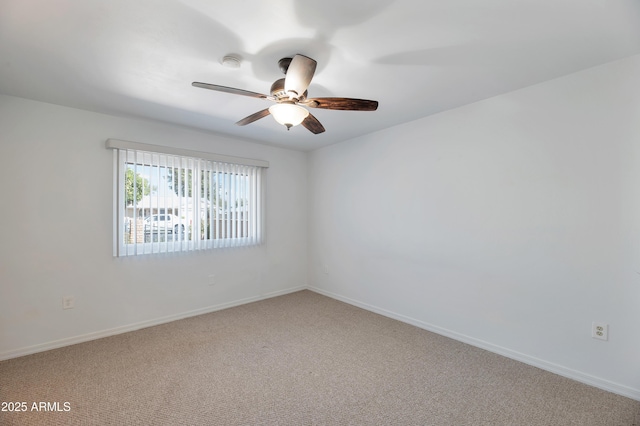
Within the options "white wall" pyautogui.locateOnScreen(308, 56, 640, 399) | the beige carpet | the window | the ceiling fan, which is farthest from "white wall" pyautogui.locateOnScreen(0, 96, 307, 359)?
"white wall" pyautogui.locateOnScreen(308, 56, 640, 399)

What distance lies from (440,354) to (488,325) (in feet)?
1.78

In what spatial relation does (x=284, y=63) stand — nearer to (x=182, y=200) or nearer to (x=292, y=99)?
(x=292, y=99)

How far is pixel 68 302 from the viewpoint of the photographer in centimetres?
278

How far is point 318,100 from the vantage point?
76.4 inches

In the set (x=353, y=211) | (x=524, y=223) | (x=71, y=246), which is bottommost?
(x=71, y=246)

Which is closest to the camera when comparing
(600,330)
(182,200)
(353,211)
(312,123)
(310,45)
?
(310,45)

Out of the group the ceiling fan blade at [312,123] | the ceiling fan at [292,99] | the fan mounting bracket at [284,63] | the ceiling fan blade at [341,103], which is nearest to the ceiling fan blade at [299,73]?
the ceiling fan at [292,99]

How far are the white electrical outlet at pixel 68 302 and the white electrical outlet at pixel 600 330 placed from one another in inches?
177

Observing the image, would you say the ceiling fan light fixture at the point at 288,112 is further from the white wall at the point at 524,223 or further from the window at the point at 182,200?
the window at the point at 182,200

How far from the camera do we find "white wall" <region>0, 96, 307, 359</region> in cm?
255

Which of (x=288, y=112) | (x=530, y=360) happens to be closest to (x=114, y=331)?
(x=288, y=112)

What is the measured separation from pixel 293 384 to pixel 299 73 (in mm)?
2144

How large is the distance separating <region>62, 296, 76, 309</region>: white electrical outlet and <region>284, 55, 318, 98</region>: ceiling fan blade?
2.92 metres

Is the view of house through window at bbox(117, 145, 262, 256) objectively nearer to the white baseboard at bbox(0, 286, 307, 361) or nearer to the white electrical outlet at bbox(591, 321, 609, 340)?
the white baseboard at bbox(0, 286, 307, 361)
